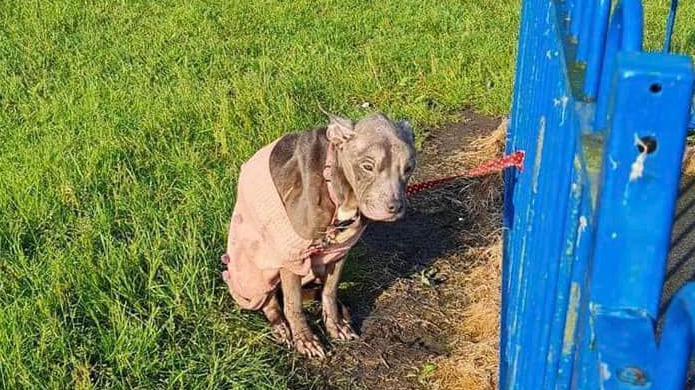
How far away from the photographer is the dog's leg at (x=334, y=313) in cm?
371

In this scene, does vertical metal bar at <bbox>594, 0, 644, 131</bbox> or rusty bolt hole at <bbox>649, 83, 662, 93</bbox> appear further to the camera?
vertical metal bar at <bbox>594, 0, 644, 131</bbox>

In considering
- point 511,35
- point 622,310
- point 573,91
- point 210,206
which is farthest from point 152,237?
point 511,35

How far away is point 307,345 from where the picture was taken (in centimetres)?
368

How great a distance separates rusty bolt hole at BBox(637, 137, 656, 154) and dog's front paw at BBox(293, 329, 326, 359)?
264 centimetres

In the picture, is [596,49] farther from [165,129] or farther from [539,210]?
[165,129]

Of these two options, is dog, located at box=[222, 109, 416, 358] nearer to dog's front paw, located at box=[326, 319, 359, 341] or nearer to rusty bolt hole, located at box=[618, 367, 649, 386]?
dog's front paw, located at box=[326, 319, 359, 341]

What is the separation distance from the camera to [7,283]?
144 inches

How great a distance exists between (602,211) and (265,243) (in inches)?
91.5

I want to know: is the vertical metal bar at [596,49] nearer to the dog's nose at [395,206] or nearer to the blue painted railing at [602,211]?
the blue painted railing at [602,211]

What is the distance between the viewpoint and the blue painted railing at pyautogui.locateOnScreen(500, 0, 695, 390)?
3.65ft

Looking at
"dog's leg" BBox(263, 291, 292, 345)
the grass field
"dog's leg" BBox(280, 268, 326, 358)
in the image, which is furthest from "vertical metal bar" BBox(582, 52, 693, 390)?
"dog's leg" BBox(263, 291, 292, 345)

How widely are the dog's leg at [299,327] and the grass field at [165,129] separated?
0.37 feet

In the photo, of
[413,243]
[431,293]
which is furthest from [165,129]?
[431,293]

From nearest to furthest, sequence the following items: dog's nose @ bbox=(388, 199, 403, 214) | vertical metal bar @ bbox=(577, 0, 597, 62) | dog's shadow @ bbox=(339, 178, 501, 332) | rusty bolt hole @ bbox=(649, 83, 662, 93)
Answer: rusty bolt hole @ bbox=(649, 83, 662, 93)
vertical metal bar @ bbox=(577, 0, 597, 62)
dog's nose @ bbox=(388, 199, 403, 214)
dog's shadow @ bbox=(339, 178, 501, 332)
